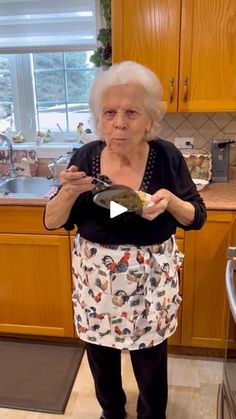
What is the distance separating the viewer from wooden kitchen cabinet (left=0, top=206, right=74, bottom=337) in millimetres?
1941

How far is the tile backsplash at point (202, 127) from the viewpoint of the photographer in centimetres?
224

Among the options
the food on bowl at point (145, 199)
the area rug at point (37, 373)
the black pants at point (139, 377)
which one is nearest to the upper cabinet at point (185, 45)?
the food on bowl at point (145, 199)

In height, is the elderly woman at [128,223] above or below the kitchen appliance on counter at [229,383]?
above

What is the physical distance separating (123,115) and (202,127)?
3.99 ft

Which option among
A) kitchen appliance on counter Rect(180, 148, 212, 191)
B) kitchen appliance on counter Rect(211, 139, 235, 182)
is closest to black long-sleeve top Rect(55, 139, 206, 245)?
kitchen appliance on counter Rect(180, 148, 212, 191)

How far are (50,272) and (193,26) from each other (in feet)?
4.49

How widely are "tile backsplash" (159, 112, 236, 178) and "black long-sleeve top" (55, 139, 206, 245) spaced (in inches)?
40.2

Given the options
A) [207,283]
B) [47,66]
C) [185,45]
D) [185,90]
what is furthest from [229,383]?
[47,66]

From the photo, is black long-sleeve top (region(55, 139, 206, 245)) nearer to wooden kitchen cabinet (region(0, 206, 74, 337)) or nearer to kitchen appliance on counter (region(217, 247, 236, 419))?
kitchen appliance on counter (region(217, 247, 236, 419))

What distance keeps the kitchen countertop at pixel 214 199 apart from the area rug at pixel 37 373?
2.65 feet

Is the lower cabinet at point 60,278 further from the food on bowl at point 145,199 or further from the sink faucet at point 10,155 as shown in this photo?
the food on bowl at point 145,199

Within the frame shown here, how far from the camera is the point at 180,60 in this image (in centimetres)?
190

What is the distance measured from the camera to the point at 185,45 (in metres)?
1.87

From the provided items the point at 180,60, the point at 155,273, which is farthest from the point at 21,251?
the point at 180,60
